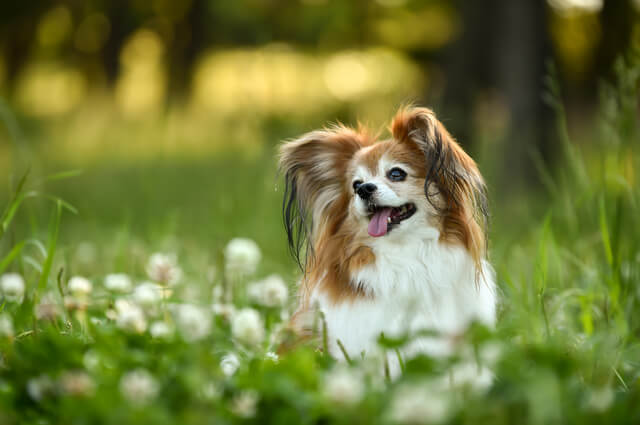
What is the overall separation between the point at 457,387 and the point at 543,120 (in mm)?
7677

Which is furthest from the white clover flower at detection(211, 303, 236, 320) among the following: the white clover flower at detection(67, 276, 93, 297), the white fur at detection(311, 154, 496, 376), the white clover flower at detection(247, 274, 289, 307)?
the white clover flower at detection(67, 276, 93, 297)

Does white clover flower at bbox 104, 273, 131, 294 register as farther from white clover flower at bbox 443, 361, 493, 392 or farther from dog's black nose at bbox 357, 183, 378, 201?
white clover flower at bbox 443, 361, 493, 392

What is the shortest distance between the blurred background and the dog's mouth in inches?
21.3

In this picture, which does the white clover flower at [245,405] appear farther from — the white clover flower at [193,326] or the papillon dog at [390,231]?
the papillon dog at [390,231]

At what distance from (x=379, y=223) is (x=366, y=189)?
6.8 inches

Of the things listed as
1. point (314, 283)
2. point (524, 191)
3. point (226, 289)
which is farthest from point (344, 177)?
point (524, 191)

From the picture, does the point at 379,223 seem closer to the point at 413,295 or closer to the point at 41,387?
the point at 413,295

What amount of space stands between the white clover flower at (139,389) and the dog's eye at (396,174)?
1.81m

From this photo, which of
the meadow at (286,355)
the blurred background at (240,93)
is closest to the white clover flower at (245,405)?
the meadow at (286,355)

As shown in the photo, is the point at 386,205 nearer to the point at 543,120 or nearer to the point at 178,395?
the point at 178,395

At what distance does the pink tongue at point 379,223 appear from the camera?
3000 millimetres

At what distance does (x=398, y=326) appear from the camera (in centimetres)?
276

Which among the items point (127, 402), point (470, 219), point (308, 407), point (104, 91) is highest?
point (127, 402)

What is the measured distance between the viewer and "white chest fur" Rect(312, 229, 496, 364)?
2.76 m
